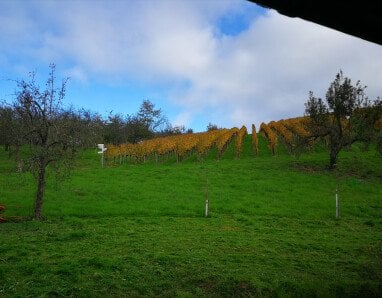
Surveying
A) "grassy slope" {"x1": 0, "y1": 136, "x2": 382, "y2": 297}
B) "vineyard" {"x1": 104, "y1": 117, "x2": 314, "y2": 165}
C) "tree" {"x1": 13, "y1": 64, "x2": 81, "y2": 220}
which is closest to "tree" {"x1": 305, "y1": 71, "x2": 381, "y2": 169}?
"grassy slope" {"x1": 0, "y1": 136, "x2": 382, "y2": 297}

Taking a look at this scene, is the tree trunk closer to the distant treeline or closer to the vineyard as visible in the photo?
the distant treeline

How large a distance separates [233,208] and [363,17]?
16.3 meters

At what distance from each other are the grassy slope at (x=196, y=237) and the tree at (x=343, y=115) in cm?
292

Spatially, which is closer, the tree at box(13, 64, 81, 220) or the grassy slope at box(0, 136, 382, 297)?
the grassy slope at box(0, 136, 382, 297)

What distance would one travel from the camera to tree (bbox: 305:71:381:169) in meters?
29.6

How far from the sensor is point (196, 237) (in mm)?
14273

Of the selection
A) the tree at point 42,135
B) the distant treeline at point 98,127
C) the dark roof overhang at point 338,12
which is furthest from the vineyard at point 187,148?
the dark roof overhang at point 338,12

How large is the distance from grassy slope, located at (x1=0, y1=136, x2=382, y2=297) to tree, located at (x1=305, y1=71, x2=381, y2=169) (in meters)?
2.92

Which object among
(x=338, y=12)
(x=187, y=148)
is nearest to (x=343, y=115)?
(x=187, y=148)

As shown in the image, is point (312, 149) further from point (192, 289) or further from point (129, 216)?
point (192, 289)

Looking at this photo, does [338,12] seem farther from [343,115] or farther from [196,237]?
[343,115]

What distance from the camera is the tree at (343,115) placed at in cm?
2959

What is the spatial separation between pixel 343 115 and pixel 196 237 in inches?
839

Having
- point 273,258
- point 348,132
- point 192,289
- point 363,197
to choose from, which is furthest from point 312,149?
point 192,289
